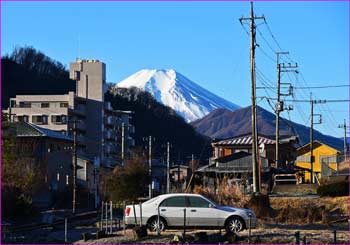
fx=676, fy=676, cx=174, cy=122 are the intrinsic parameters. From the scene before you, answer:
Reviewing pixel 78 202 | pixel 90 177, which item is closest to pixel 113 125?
pixel 90 177

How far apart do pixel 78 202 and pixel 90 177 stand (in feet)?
51.6

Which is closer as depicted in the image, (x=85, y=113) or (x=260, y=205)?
(x=260, y=205)

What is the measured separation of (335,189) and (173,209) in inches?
604

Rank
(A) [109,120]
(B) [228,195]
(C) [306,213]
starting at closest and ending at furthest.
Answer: (C) [306,213]
(B) [228,195]
(A) [109,120]

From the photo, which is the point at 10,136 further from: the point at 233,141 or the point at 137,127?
the point at 137,127

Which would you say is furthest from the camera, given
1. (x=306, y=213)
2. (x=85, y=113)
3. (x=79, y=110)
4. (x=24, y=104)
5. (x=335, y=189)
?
(x=85, y=113)

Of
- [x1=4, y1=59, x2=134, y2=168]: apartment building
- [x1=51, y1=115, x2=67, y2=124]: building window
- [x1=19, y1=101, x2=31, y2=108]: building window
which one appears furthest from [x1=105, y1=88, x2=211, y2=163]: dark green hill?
[x1=19, y1=101, x2=31, y2=108]: building window

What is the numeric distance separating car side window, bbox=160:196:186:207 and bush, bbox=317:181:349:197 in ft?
48.4

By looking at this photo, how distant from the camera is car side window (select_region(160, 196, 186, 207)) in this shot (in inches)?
869

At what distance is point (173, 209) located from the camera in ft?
72.2

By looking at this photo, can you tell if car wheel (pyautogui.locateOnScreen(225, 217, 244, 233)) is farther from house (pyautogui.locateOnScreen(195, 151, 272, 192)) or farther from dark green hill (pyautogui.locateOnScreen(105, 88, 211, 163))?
dark green hill (pyautogui.locateOnScreen(105, 88, 211, 163))

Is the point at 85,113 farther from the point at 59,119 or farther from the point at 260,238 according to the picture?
the point at 260,238

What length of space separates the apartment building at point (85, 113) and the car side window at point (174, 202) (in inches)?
2607

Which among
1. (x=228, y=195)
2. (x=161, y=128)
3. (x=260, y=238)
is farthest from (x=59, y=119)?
(x=260, y=238)
